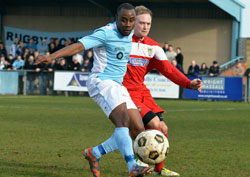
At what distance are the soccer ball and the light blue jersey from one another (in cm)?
72

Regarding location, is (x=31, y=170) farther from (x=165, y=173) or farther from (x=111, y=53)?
(x=111, y=53)

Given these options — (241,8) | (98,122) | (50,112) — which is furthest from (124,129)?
(241,8)

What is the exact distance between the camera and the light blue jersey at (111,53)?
616 cm

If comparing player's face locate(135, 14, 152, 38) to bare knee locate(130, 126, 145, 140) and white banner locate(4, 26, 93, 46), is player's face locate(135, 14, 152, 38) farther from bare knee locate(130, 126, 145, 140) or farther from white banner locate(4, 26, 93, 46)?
white banner locate(4, 26, 93, 46)

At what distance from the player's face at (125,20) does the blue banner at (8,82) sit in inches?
819

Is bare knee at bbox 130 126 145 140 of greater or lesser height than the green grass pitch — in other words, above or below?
above

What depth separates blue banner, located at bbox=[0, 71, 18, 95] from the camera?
86.3 ft

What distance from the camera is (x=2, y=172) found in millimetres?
6691

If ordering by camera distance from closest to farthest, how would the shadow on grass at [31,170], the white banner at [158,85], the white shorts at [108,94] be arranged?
the white shorts at [108,94]
the shadow on grass at [31,170]
the white banner at [158,85]

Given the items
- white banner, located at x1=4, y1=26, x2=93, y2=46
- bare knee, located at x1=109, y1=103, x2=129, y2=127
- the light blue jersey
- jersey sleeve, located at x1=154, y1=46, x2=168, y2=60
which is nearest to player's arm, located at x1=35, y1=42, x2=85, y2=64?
the light blue jersey

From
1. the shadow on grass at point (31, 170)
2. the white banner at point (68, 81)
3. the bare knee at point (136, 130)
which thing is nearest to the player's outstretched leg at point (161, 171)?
the bare knee at point (136, 130)

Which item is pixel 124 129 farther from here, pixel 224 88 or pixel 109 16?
pixel 109 16

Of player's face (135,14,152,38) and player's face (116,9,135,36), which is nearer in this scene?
player's face (116,9,135,36)

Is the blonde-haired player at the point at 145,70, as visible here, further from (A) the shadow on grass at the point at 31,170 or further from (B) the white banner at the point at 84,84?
(B) the white banner at the point at 84,84
